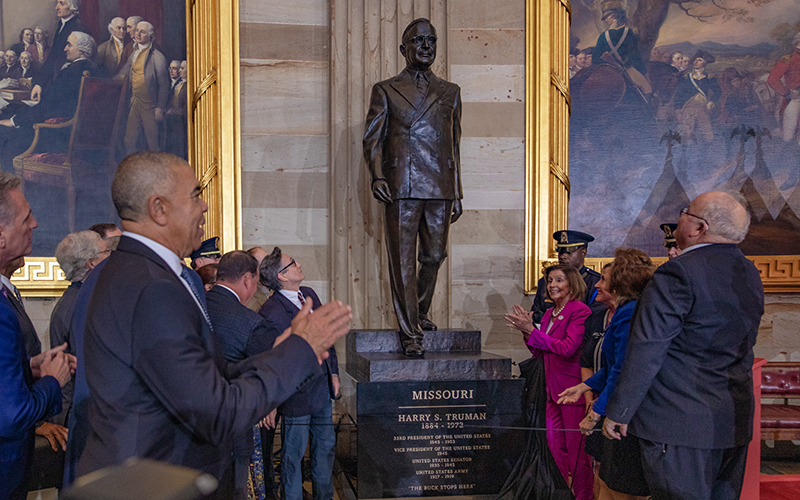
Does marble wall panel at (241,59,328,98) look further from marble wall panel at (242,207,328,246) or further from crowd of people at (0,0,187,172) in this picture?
marble wall panel at (242,207,328,246)

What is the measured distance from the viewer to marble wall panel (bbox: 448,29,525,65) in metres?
6.27

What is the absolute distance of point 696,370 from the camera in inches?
107

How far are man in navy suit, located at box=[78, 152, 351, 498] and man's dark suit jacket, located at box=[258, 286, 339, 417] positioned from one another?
1793mm

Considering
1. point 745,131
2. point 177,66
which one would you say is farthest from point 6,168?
point 745,131

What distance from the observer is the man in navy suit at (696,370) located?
271 centimetres

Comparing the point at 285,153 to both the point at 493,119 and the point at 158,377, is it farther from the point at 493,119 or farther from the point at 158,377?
the point at 158,377

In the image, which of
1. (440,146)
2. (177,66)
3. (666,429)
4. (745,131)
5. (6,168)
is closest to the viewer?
(666,429)

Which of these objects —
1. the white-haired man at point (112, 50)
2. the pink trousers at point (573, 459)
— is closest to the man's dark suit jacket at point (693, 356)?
the pink trousers at point (573, 459)

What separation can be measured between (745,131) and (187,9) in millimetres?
5861

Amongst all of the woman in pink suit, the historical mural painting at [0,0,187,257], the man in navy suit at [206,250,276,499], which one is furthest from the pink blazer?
the historical mural painting at [0,0,187,257]

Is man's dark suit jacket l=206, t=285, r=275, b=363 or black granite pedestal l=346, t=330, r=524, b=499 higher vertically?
man's dark suit jacket l=206, t=285, r=275, b=363

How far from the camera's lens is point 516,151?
633 cm

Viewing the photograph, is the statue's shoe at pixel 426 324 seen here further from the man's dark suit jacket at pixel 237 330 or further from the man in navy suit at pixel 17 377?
the man in navy suit at pixel 17 377

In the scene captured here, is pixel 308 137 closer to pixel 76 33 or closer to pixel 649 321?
pixel 76 33
